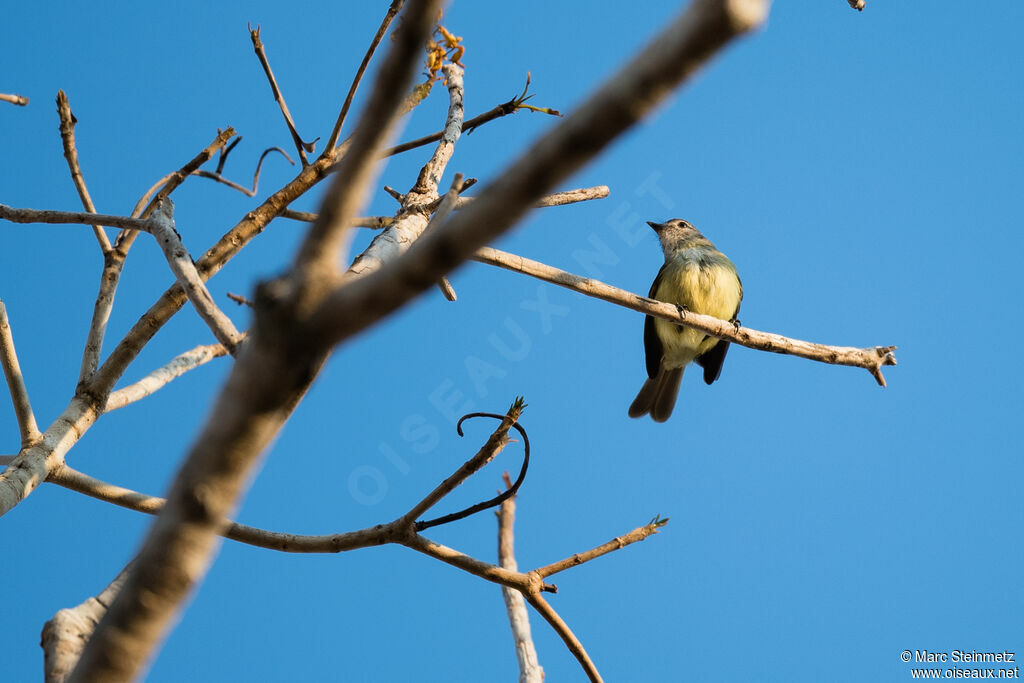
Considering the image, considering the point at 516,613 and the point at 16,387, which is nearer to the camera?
the point at 16,387

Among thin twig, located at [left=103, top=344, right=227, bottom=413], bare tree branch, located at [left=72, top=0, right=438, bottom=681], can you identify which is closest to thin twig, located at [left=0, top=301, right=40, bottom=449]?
thin twig, located at [left=103, top=344, right=227, bottom=413]

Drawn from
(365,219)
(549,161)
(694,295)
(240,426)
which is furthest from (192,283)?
(694,295)

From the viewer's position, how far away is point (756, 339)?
397 cm

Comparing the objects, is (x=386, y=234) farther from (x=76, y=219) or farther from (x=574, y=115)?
(x=574, y=115)

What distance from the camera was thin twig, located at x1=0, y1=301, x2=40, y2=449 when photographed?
10.3 ft

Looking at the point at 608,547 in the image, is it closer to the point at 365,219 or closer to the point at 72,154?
the point at 365,219

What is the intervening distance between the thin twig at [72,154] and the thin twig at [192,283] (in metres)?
1.49

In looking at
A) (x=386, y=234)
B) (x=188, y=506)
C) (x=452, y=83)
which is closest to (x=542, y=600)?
(x=386, y=234)

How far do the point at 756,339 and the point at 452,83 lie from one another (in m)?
2.13

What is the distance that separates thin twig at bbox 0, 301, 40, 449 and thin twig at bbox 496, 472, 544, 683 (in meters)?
2.18

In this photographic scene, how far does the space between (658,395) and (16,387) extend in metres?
6.08

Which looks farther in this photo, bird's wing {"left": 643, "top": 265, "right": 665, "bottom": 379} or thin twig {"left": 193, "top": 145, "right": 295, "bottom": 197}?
bird's wing {"left": 643, "top": 265, "right": 665, "bottom": 379}

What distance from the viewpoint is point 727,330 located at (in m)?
4.10

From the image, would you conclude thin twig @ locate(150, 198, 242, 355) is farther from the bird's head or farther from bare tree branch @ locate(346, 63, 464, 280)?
Answer: the bird's head
